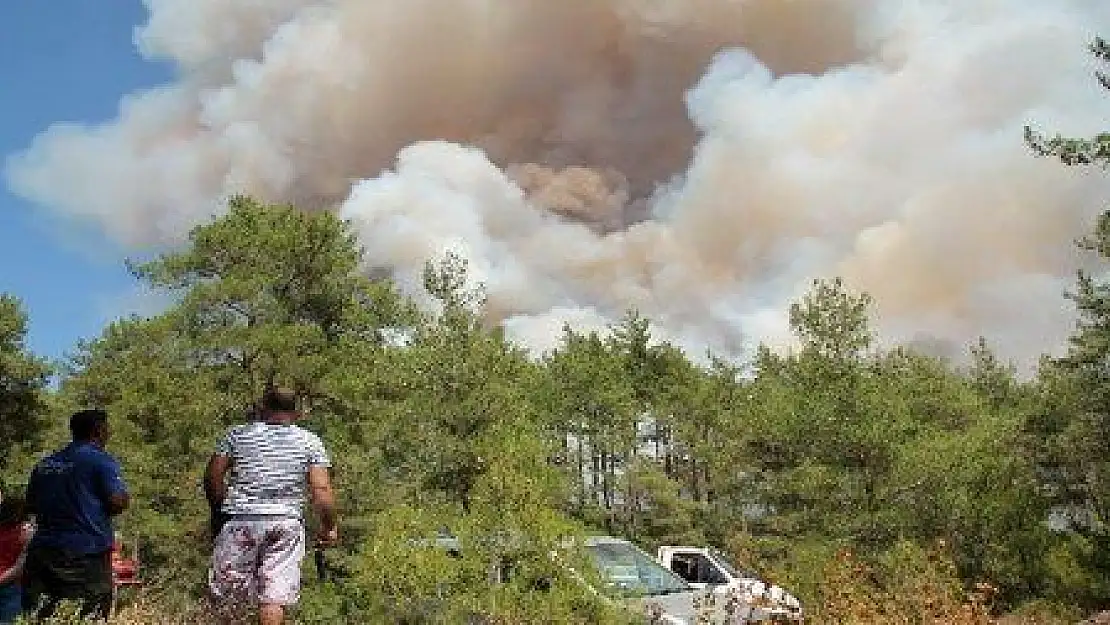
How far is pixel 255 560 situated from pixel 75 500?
142 centimetres

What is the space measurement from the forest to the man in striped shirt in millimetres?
15231

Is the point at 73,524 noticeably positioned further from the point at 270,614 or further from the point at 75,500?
the point at 270,614

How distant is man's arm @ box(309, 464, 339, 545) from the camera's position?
6.88 m

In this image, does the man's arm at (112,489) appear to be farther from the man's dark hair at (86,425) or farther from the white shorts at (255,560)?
the white shorts at (255,560)

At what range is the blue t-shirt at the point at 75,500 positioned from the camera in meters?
7.76

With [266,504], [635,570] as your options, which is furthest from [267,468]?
[635,570]

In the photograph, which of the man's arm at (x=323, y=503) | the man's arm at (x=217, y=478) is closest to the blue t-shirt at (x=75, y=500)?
the man's arm at (x=217, y=478)

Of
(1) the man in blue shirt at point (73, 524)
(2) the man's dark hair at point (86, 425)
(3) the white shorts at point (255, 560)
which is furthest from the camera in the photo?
(2) the man's dark hair at point (86, 425)

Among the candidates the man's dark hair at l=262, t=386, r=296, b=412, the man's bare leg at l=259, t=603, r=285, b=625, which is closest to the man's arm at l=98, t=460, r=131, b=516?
the man's dark hair at l=262, t=386, r=296, b=412

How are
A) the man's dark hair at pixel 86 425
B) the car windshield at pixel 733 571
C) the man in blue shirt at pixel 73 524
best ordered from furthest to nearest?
A: the car windshield at pixel 733 571 → the man's dark hair at pixel 86 425 → the man in blue shirt at pixel 73 524

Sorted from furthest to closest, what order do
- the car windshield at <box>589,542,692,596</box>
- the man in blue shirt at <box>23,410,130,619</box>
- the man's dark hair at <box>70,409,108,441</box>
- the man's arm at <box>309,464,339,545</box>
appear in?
the car windshield at <box>589,542,692,596</box>
the man's dark hair at <box>70,409,108,441</box>
the man in blue shirt at <box>23,410,130,619</box>
the man's arm at <box>309,464,339,545</box>

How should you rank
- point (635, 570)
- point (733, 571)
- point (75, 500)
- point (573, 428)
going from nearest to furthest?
point (75, 500)
point (635, 570)
point (733, 571)
point (573, 428)

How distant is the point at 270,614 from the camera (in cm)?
700

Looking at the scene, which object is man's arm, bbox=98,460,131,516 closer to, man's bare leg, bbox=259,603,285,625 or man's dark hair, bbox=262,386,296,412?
man's dark hair, bbox=262,386,296,412
